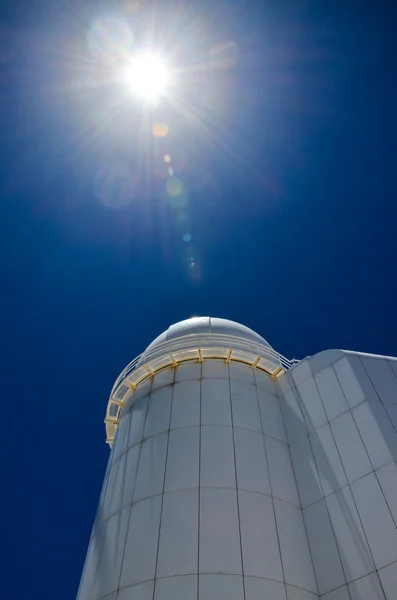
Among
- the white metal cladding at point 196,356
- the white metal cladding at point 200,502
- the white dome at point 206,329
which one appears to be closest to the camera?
the white metal cladding at point 200,502

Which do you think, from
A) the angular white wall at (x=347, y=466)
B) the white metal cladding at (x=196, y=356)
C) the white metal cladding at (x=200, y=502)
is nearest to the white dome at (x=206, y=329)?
the white metal cladding at (x=196, y=356)

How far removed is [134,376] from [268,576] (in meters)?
9.80

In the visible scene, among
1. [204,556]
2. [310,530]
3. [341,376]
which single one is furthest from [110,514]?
[341,376]

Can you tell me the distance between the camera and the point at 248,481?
43.2 ft

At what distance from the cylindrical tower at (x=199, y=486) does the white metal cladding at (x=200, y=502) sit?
0.12 ft

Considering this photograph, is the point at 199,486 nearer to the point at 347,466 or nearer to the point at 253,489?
the point at 253,489

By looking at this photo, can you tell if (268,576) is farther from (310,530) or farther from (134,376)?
(134,376)

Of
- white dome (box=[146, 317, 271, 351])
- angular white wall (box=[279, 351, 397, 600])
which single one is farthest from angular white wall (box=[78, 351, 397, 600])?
white dome (box=[146, 317, 271, 351])

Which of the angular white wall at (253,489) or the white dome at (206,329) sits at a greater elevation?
the white dome at (206,329)

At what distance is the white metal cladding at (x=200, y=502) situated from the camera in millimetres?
10953

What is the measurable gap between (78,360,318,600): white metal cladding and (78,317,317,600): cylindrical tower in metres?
0.04

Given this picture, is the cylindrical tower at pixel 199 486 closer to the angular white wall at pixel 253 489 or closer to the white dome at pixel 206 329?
the angular white wall at pixel 253 489

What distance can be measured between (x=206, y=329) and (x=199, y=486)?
872cm

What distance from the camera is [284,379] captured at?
1775 centimetres
